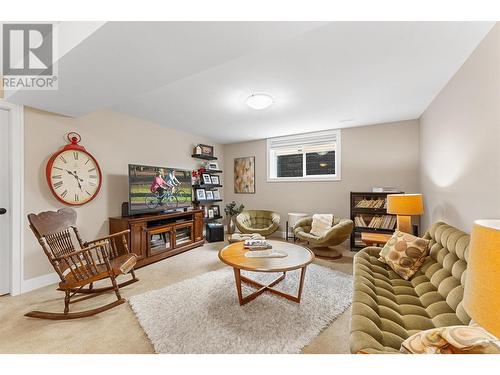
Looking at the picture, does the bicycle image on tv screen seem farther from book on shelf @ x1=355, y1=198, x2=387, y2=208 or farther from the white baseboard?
book on shelf @ x1=355, y1=198, x2=387, y2=208

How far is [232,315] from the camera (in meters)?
1.88

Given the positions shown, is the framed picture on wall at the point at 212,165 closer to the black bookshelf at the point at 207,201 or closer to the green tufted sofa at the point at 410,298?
the black bookshelf at the point at 207,201

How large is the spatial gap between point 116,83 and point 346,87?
2390mm

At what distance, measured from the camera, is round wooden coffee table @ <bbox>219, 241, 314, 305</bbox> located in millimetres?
1928

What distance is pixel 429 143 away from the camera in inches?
118

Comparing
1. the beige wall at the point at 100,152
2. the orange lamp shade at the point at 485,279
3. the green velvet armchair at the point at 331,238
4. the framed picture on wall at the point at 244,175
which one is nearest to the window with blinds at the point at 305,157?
the framed picture on wall at the point at 244,175

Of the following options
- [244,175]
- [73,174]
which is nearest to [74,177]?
[73,174]

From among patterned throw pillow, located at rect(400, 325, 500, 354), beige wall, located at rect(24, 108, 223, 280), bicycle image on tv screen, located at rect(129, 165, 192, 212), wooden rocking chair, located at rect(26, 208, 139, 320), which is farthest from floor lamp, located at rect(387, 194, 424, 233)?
beige wall, located at rect(24, 108, 223, 280)

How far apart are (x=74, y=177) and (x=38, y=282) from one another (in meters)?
1.29

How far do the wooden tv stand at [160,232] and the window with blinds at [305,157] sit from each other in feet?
6.92

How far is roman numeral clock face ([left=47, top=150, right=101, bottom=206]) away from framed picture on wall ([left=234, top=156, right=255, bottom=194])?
3060 millimetres
